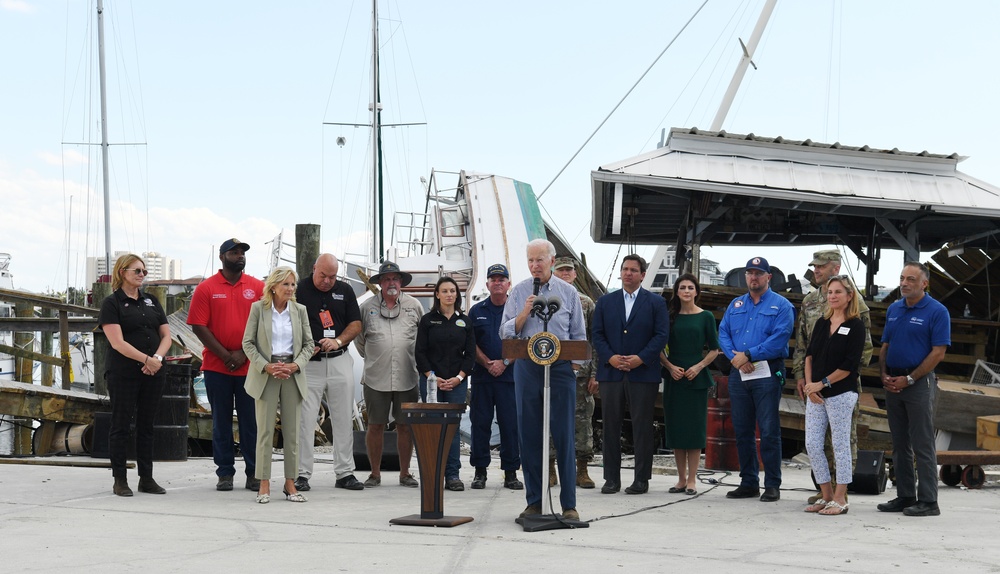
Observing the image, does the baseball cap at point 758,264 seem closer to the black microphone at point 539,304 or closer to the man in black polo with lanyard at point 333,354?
the black microphone at point 539,304

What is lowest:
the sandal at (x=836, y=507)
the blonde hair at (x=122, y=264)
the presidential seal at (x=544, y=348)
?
the sandal at (x=836, y=507)

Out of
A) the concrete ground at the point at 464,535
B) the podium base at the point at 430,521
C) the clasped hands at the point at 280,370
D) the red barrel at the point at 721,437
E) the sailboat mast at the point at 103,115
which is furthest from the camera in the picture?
the sailboat mast at the point at 103,115

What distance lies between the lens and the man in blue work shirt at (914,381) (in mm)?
7246

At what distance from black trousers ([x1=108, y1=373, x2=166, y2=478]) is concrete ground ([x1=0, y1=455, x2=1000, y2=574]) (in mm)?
314

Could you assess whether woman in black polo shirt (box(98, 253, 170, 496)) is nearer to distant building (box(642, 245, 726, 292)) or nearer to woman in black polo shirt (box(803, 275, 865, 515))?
woman in black polo shirt (box(803, 275, 865, 515))

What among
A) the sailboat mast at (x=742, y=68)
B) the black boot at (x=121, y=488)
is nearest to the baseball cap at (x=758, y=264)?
the black boot at (x=121, y=488)

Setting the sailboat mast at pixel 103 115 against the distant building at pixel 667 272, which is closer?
the distant building at pixel 667 272

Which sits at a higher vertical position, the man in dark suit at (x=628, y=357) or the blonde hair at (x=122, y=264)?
the blonde hair at (x=122, y=264)

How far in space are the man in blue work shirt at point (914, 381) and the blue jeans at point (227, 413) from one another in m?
4.90

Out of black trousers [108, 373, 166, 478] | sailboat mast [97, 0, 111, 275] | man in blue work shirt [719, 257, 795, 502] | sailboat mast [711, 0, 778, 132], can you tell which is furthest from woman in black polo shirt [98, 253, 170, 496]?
sailboat mast [97, 0, 111, 275]

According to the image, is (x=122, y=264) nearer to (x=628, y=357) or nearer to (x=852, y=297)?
(x=628, y=357)

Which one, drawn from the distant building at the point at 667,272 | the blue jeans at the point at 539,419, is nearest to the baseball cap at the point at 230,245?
the blue jeans at the point at 539,419

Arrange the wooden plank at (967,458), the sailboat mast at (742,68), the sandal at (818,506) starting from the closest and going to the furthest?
the sandal at (818,506) → the wooden plank at (967,458) → the sailboat mast at (742,68)

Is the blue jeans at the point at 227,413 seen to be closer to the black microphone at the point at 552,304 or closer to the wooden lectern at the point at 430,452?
the wooden lectern at the point at 430,452
